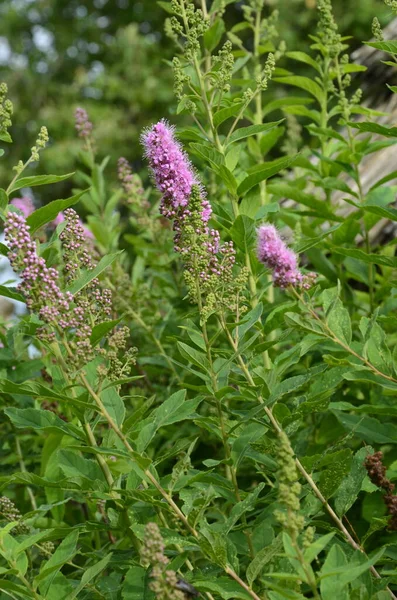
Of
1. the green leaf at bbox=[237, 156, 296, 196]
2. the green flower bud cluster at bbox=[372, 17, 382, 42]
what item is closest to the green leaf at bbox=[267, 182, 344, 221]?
the green leaf at bbox=[237, 156, 296, 196]

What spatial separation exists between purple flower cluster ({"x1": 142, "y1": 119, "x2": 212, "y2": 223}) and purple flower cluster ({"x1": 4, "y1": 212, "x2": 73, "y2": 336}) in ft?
0.96

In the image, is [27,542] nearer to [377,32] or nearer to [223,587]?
[223,587]

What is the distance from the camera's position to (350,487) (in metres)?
1.66

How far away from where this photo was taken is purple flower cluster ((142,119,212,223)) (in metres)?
1.72

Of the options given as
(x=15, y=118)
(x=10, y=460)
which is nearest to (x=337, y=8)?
(x=15, y=118)

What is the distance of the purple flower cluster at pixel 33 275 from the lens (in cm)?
153

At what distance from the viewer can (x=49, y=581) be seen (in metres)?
1.56

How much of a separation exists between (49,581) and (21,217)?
0.62m

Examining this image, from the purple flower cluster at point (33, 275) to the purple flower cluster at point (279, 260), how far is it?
42 centimetres

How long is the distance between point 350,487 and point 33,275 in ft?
2.23

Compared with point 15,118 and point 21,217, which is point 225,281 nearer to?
point 21,217

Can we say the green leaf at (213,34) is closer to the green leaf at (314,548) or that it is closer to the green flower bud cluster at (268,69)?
the green flower bud cluster at (268,69)

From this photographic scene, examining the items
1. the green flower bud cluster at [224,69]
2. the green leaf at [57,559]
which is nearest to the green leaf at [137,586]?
the green leaf at [57,559]

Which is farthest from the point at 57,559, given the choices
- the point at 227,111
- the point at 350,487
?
the point at 227,111
